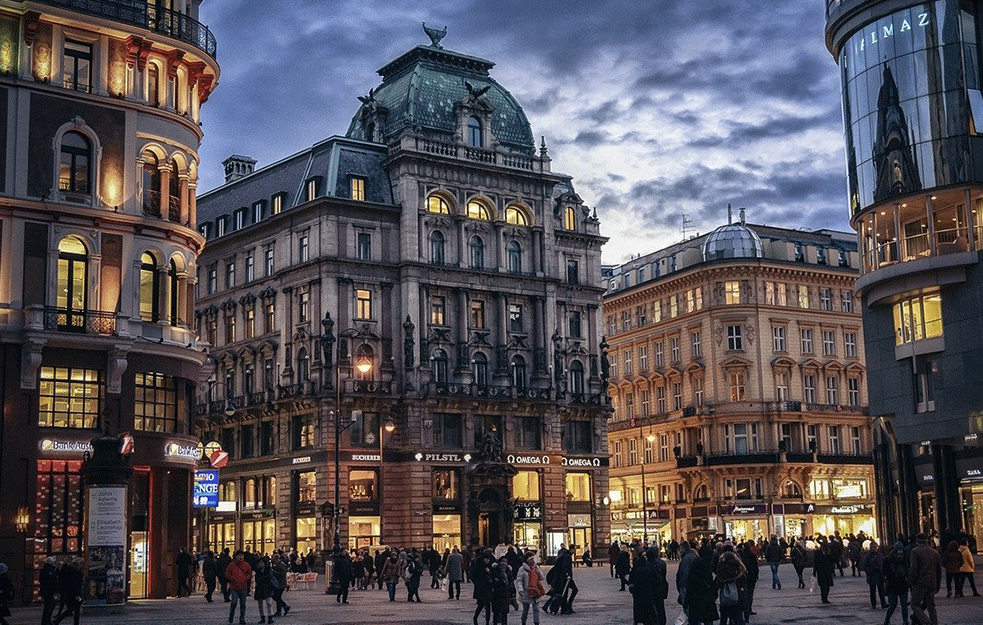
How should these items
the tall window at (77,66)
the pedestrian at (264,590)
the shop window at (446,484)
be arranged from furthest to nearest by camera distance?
the shop window at (446,484), the tall window at (77,66), the pedestrian at (264,590)

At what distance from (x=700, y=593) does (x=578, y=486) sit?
6665 cm

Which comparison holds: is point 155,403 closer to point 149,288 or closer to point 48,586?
point 149,288

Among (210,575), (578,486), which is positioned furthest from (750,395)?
(210,575)

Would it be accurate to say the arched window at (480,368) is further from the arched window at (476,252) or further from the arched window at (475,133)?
the arched window at (475,133)

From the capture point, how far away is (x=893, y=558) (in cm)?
3044

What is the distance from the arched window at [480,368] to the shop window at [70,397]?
4242 cm

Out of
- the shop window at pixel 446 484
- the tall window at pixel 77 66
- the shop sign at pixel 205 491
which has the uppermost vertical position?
the tall window at pixel 77 66

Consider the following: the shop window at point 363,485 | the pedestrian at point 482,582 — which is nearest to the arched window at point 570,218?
the shop window at point 363,485

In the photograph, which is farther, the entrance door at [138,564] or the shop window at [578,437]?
the shop window at [578,437]

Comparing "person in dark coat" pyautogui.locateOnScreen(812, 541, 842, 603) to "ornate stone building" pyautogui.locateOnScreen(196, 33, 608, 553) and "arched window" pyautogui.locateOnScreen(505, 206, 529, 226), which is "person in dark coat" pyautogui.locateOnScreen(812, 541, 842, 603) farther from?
"arched window" pyautogui.locateOnScreen(505, 206, 529, 226)

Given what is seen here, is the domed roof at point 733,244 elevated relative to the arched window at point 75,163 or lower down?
elevated

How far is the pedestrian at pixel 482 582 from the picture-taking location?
103ft

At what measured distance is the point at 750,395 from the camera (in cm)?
10094

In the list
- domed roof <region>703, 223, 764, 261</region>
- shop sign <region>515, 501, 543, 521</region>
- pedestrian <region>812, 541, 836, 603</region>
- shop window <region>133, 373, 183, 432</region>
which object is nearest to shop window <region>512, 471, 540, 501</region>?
shop sign <region>515, 501, 543, 521</region>
